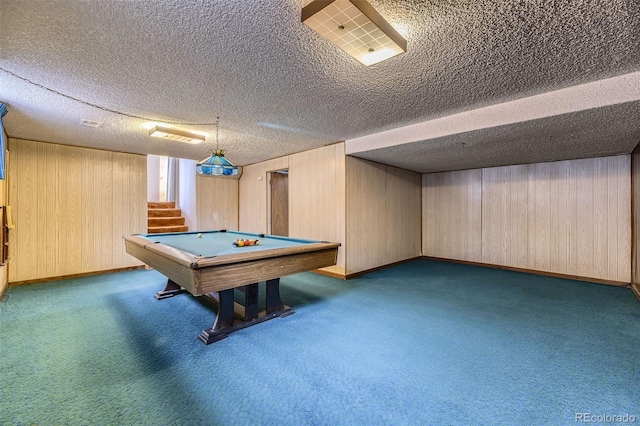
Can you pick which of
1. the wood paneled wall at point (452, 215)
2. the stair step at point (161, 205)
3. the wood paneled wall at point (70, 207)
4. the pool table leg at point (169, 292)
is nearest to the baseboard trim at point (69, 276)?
the wood paneled wall at point (70, 207)

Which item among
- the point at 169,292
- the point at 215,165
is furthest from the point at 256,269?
the point at 169,292

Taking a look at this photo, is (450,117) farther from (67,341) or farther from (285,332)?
(67,341)

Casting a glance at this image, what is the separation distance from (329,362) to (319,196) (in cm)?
335

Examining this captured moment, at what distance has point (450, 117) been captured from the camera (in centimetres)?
340

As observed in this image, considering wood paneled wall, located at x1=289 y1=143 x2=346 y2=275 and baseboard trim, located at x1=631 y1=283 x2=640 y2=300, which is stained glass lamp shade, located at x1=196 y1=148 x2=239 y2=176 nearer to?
wood paneled wall, located at x1=289 y1=143 x2=346 y2=275

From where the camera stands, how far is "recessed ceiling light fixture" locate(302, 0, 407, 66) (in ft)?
4.79

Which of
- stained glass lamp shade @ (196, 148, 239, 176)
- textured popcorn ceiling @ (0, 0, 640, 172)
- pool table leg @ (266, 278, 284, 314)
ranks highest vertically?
textured popcorn ceiling @ (0, 0, 640, 172)

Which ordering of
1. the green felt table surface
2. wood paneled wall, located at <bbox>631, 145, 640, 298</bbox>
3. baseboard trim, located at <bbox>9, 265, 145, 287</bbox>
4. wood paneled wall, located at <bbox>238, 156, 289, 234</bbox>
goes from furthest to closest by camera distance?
wood paneled wall, located at <bbox>238, 156, 289, 234</bbox> < baseboard trim, located at <bbox>9, 265, 145, 287</bbox> < wood paneled wall, located at <bbox>631, 145, 640, 298</bbox> < the green felt table surface

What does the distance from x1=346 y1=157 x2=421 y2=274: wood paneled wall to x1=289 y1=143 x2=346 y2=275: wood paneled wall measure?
6.5 inches

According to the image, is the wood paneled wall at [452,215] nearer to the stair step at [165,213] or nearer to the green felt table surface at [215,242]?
the green felt table surface at [215,242]

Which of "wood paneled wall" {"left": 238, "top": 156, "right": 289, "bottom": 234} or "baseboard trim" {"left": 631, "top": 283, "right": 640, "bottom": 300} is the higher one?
"wood paneled wall" {"left": 238, "top": 156, "right": 289, "bottom": 234}

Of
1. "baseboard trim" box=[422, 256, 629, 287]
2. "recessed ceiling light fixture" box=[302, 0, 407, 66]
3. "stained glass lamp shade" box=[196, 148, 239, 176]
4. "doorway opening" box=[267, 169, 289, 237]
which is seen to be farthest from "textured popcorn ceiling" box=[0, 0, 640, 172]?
"doorway opening" box=[267, 169, 289, 237]

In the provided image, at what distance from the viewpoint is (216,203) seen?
695cm

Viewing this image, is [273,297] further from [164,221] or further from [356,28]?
[164,221]
